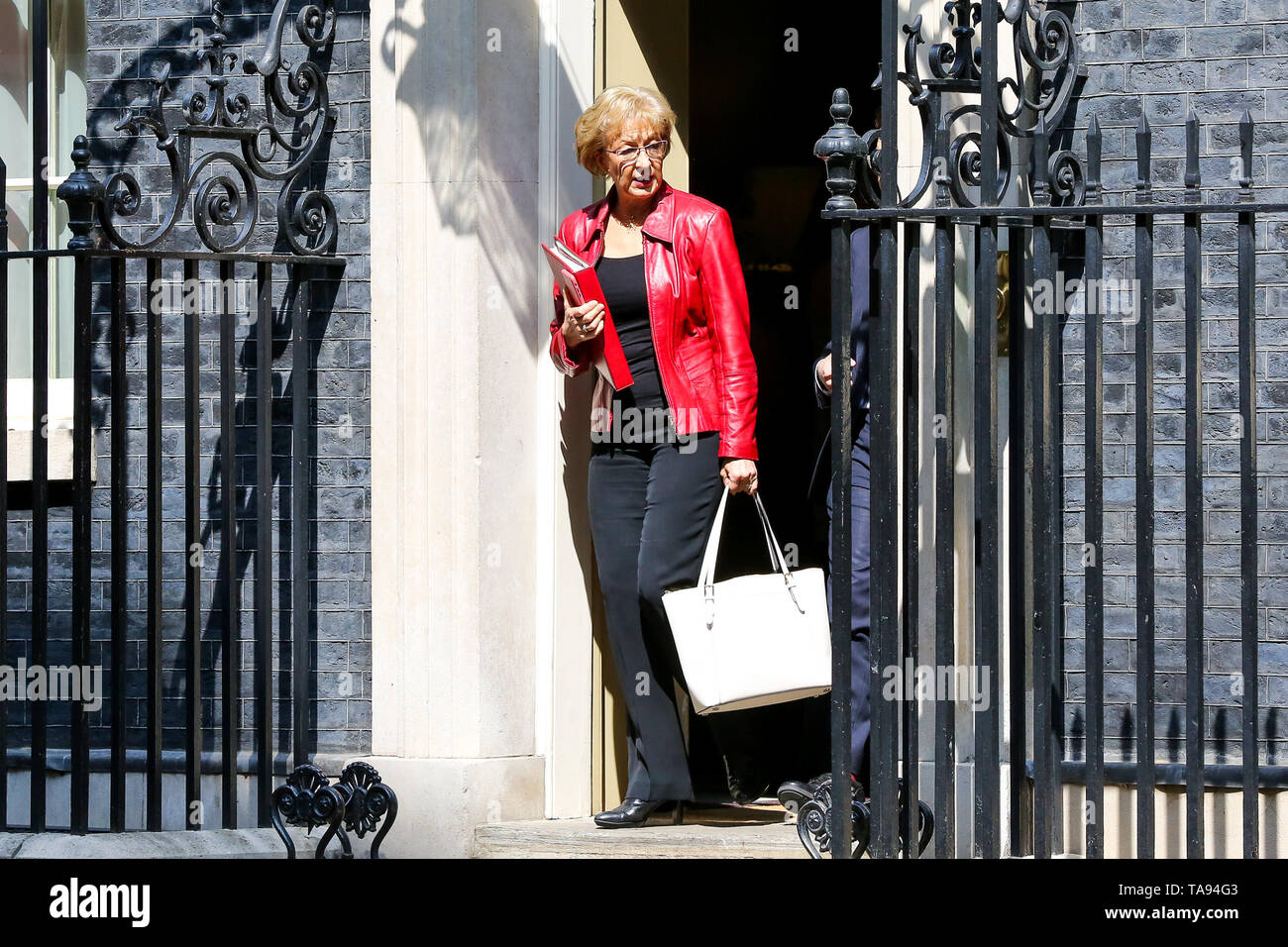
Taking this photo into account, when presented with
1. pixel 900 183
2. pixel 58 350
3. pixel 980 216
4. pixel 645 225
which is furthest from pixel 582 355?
pixel 58 350

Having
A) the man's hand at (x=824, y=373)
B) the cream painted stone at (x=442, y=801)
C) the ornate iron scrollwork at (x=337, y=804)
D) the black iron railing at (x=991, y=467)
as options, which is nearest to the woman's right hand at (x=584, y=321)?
the man's hand at (x=824, y=373)

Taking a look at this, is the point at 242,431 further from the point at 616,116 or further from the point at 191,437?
the point at 616,116

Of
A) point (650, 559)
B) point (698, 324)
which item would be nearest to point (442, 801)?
point (650, 559)

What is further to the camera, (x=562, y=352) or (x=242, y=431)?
(x=242, y=431)

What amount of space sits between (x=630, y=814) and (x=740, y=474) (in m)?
1.19

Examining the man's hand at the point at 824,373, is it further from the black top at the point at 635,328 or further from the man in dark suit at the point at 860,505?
the black top at the point at 635,328

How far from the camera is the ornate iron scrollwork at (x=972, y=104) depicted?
208 inches

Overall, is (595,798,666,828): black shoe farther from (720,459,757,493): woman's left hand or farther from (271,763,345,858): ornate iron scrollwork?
(720,459,757,493): woman's left hand

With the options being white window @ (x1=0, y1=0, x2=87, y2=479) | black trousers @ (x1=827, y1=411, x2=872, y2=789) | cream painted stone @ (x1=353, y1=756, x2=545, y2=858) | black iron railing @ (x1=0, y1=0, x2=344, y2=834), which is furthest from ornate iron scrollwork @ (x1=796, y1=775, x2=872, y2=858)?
white window @ (x1=0, y1=0, x2=87, y2=479)

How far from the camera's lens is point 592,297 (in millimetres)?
6258

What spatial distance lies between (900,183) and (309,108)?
6.69ft

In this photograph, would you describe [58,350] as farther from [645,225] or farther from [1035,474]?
[1035,474]

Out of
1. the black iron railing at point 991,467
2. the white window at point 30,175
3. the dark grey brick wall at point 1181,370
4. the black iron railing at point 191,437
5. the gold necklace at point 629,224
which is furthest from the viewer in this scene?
the white window at point 30,175

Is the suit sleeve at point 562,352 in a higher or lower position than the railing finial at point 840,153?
lower
